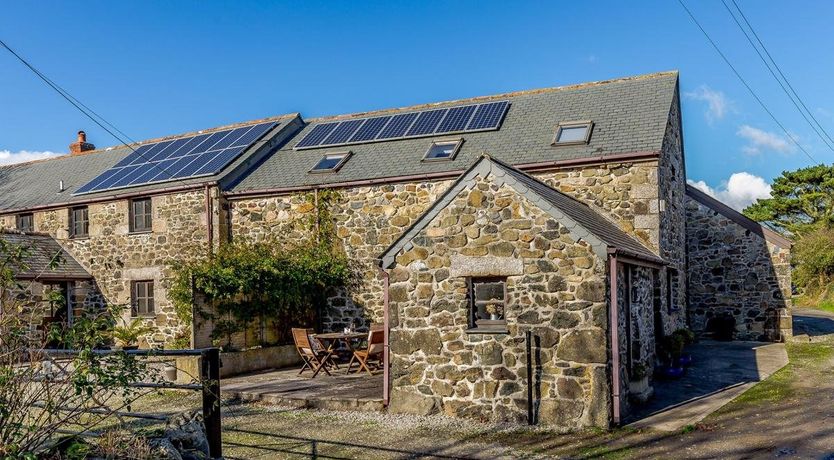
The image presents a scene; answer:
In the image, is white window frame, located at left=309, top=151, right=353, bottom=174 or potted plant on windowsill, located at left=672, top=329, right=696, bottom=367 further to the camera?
→ white window frame, located at left=309, top=151, right=353, bottom=174

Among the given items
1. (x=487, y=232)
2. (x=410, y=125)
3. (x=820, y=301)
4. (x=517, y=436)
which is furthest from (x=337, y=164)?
(x=820, y=301)

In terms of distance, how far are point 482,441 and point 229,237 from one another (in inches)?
438

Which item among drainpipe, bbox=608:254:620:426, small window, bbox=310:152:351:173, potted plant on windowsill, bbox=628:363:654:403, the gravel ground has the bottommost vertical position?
the gravel ground

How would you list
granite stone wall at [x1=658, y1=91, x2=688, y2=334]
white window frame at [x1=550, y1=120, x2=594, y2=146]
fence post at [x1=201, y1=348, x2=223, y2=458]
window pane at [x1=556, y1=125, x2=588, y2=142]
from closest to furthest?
fence post at [x1=201, y1=348, x2=223, y2=458], granite stone wall at [x1=658, y1=91, x2=688, y2=334], white window frame at [x1=550, y1=120, x2=594, y2=146], window pane at [x1=556, y1=125, x2=588, y2=142]

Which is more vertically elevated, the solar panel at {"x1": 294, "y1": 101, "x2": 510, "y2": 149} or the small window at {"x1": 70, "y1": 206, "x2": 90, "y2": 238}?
the solar panel at {"x1": 294, "y1": 101, "x2": 510, "y2": 149}

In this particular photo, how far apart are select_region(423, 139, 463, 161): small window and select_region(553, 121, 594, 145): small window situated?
2418mm

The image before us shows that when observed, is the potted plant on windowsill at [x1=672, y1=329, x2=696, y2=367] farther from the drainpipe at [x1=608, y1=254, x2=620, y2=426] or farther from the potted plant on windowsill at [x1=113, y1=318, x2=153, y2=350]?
the potted plant on windowsill at [x1=113, y1=318, x2=153, y2=350]

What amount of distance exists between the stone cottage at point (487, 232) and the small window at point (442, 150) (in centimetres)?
7

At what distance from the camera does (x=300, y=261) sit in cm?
1634

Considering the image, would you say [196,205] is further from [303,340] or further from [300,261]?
[303,340]

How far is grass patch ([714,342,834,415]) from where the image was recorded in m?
11.0

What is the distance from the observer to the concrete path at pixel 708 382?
10195mm

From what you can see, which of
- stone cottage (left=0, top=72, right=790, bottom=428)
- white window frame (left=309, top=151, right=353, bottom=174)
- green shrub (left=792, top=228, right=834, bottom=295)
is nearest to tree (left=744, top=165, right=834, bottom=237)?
green shrub (left=792, top=228, right=834, bottom=295)

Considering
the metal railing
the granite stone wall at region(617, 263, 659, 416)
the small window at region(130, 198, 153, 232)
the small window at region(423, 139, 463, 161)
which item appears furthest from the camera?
the small window at region(130, 198, 153, 232)
